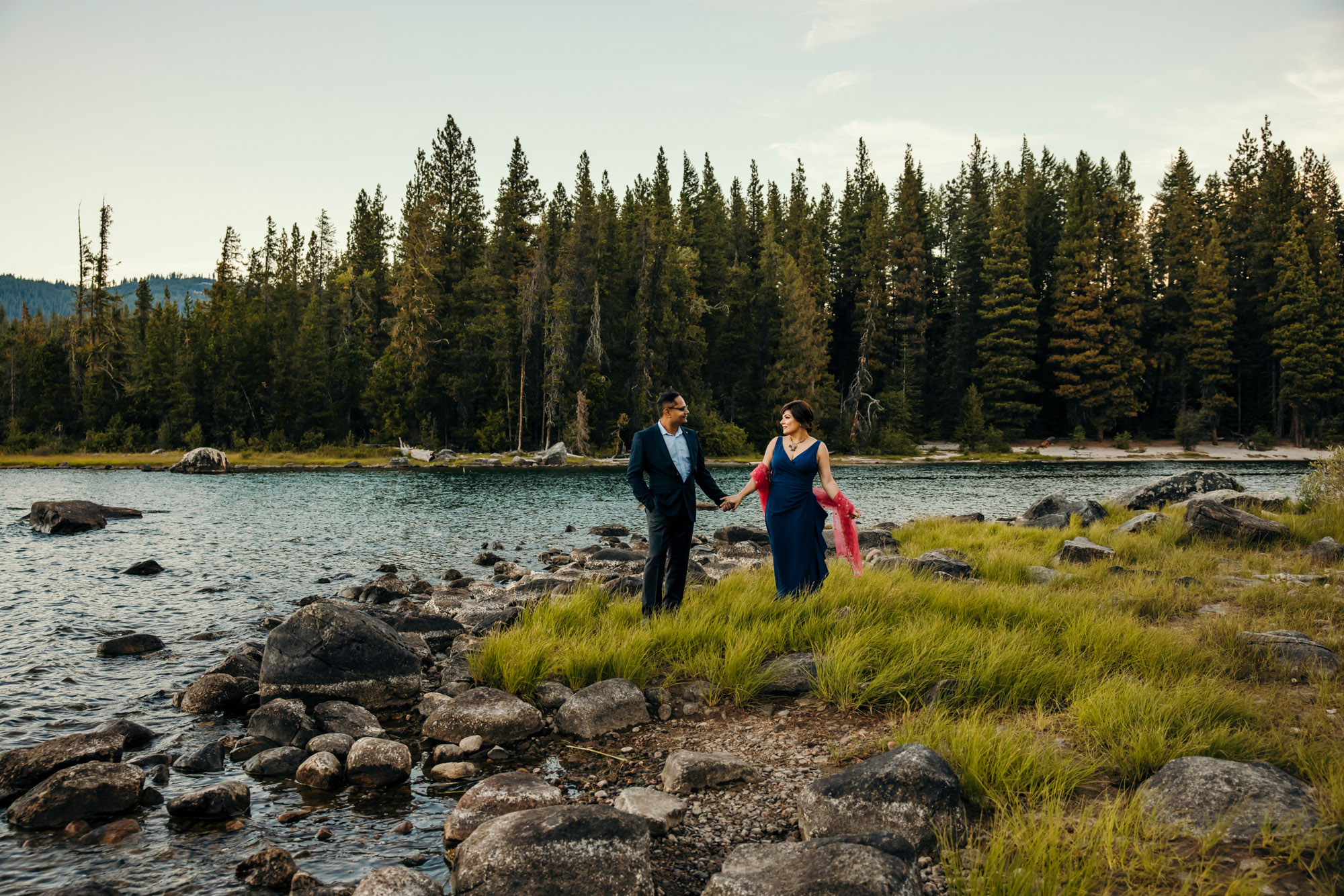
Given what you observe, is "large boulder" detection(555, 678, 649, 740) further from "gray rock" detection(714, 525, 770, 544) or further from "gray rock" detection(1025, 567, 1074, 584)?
"gray rock" detection(714, 525, 770, 544)

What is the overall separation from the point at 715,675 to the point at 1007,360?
200 ft

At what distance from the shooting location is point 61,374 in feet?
203

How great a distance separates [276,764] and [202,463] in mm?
48691

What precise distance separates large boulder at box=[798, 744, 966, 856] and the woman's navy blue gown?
3.75 m

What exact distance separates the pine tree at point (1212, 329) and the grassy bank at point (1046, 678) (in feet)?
192

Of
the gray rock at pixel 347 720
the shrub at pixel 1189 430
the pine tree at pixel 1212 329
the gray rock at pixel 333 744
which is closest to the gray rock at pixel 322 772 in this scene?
the gray rock at pixel 333 744

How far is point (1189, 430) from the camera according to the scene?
56.5 meters

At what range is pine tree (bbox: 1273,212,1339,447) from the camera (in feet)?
178

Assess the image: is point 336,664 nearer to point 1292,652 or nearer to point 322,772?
point 322,772

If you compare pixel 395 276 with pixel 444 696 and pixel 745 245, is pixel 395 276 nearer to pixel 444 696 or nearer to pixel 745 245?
pixel 745 245

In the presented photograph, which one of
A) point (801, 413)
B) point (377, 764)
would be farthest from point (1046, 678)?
point (377, 764)

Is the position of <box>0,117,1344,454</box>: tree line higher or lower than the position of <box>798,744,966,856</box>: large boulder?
higher

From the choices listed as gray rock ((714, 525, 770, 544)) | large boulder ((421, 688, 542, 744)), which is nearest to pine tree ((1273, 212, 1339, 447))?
gray rock ((714, 525, 770, 544))

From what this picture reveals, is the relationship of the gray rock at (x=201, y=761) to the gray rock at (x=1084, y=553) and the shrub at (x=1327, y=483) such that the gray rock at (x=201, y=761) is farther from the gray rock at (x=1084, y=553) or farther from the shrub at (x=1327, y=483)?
the shrub at (x=1327, y=483)
